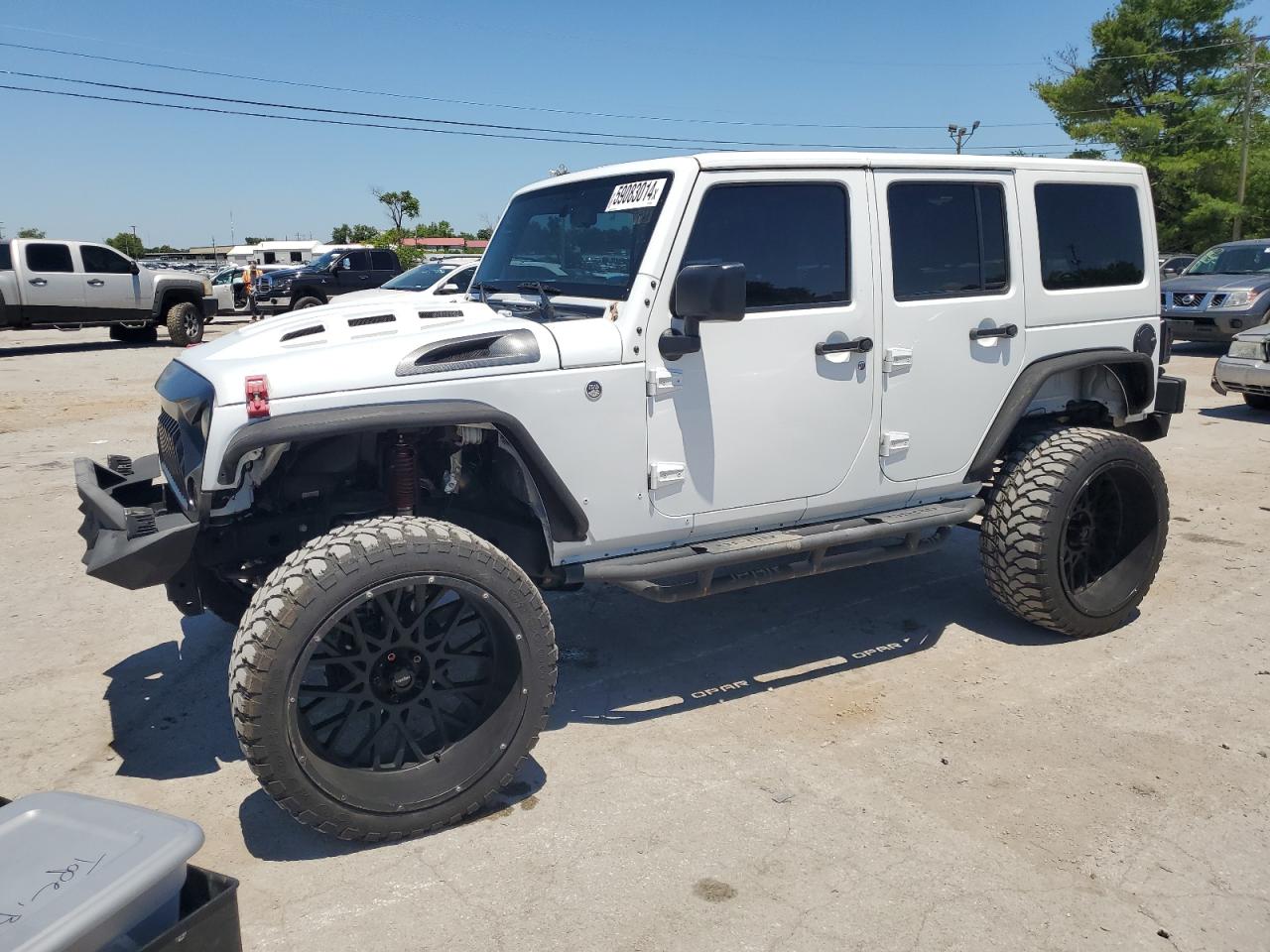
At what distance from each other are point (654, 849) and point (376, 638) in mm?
1096

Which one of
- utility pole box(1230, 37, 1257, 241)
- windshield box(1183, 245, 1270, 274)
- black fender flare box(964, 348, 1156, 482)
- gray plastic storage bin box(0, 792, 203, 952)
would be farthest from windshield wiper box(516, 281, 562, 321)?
utility pole box(1230, 37, 1257, 241)

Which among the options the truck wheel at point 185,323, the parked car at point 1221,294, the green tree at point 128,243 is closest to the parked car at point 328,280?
the truck wheel at point 185,323

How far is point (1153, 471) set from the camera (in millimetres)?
4715

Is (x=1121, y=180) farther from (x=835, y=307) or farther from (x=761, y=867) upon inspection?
(x=761, y=867)

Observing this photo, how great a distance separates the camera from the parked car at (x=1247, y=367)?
31.9 feet

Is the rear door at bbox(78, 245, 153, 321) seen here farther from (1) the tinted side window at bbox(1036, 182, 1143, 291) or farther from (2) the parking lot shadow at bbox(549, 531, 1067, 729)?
(1) the tinted side window at bbox(1036, 182, 1143, 291)

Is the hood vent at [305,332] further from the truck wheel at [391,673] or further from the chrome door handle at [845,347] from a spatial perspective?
the chrome door handle at [845,347]

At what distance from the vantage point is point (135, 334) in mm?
19359

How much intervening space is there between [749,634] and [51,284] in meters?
16.7

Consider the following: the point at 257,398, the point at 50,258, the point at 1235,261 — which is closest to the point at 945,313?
the point at 257,398

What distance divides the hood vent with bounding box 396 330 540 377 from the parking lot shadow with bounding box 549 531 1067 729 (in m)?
1.52

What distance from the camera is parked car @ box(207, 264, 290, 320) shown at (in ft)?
73.1

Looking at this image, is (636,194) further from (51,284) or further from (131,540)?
(51,284)

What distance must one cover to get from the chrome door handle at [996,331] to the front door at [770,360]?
562 mm
